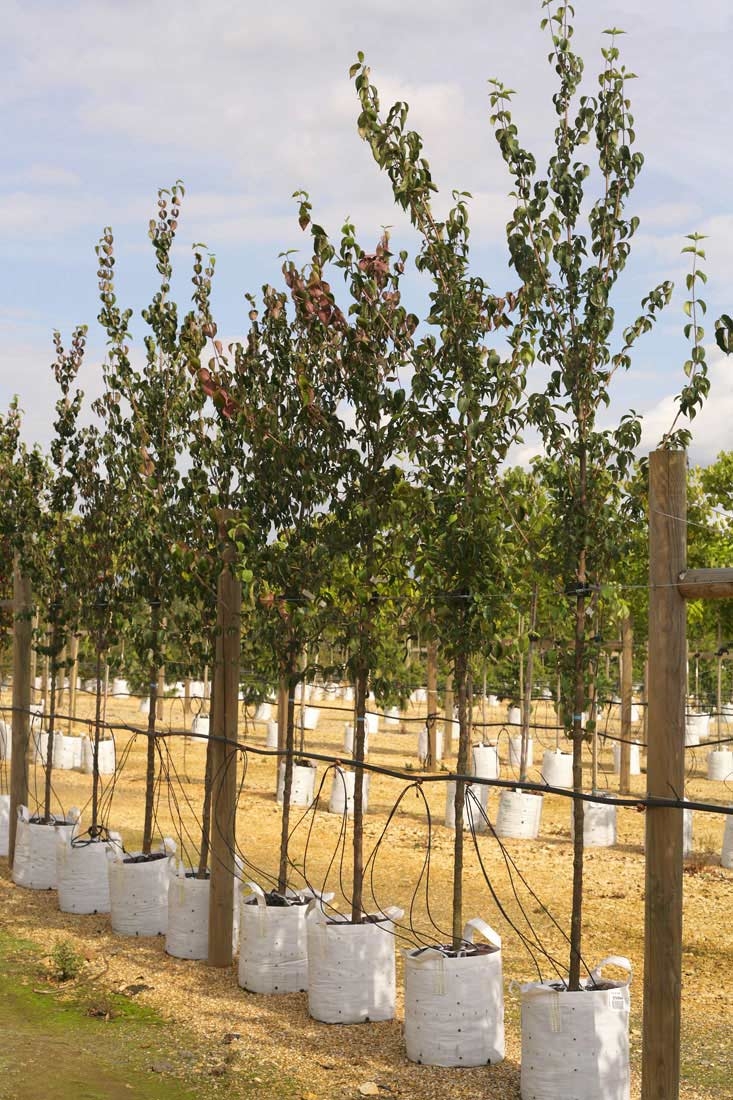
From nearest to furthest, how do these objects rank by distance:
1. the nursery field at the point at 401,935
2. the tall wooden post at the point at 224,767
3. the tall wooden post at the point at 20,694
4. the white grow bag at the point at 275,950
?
the nursery field at the point at 401,935, the white grow bag at the point at 275,950, the tall wooden post at the point at 224,767, the tall wooden post at the point at 20,694

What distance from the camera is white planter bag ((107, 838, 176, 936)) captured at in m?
8.47

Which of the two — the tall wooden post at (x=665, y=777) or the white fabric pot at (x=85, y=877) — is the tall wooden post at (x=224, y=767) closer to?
the white fabric pot at (x=85, y=877)

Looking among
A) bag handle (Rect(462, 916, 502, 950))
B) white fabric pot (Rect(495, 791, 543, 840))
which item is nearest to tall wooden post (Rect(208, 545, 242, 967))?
bag handle (Rect(462, 916, 502, 950))

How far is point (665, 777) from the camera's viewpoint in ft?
15.3

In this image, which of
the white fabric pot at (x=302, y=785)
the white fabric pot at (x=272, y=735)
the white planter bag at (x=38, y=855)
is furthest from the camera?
the white fabric pot at (x=272, y=735)

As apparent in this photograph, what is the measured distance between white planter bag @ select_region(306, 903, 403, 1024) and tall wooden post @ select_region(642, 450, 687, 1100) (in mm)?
2169

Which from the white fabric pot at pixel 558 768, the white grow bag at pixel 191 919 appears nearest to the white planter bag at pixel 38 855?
the white grow bag at pixel 191 919

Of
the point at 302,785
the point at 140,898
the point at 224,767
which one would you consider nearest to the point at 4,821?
the point at 140,898

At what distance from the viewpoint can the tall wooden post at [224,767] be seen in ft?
25.2

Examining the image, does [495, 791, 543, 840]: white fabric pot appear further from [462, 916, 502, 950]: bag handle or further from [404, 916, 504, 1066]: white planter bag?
[404, 916, 504, 1066]: white planter bag

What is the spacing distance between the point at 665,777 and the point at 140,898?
497 centimetres

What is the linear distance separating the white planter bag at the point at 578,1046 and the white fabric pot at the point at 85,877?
469 centimetres

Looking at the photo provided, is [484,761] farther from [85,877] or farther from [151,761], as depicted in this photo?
[151,761]

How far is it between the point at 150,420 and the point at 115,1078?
4.86 metres
